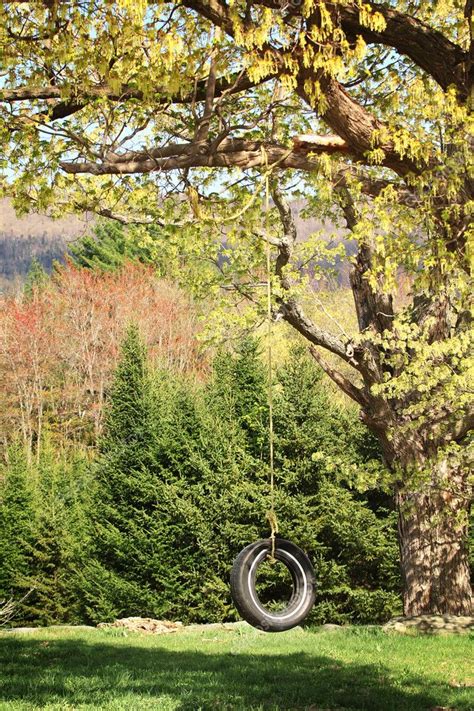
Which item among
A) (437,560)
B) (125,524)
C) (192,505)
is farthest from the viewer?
(125,524)

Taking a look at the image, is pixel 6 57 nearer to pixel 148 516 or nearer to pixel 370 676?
pixel 370 676

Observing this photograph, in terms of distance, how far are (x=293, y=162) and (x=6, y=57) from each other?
2265 millimetres

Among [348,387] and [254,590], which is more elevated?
[348,387]

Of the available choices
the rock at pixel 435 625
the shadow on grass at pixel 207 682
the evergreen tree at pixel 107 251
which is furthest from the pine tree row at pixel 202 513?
the evergreen tree at pixel 107 251

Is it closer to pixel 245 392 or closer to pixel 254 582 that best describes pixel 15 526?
pixel 245 392

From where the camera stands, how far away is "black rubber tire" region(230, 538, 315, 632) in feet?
16.8

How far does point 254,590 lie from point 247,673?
3447 millimetres

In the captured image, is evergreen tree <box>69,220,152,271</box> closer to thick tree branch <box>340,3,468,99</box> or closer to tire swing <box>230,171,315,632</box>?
thick tree branch <box>340,3,468,99</box>

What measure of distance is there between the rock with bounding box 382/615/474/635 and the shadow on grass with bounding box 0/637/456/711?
1.44m

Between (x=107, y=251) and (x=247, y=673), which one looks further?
(x=107, y=251)

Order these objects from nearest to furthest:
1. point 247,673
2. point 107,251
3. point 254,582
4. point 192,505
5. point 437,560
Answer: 1. point 254,582
2. point 247,673
3. point 437,560
4. point 192,505
5. point 107,251

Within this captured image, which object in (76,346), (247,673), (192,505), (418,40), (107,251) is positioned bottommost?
(247,673)

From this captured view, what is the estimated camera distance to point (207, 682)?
7762 millimetres

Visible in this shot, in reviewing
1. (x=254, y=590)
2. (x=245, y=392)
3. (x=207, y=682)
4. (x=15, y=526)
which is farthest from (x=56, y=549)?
(x=254, y=590)
